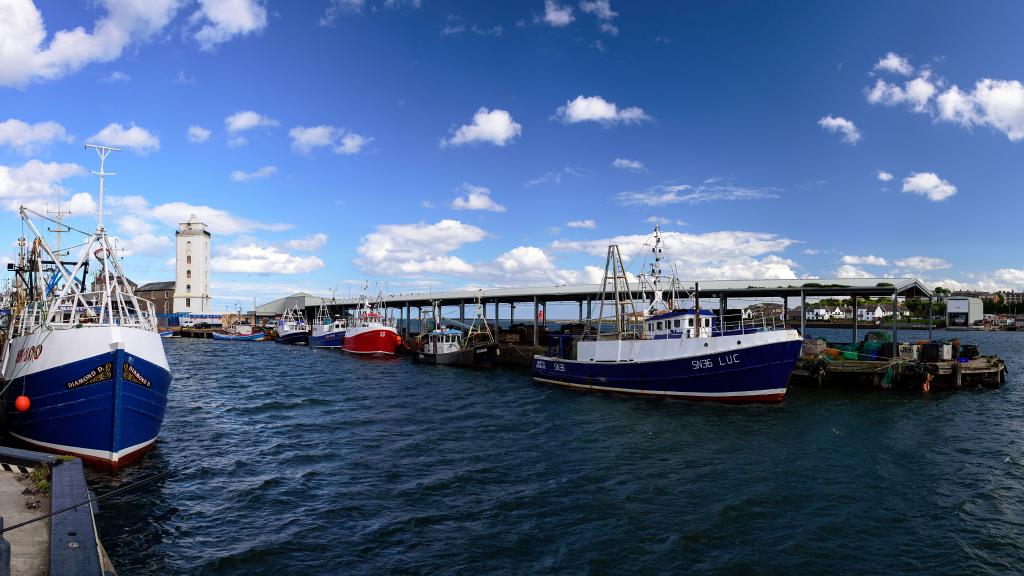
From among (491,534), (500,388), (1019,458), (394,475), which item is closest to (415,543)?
(491,534)

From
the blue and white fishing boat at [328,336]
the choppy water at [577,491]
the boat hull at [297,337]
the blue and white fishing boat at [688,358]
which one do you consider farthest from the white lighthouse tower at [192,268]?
the blue and white fishing boat at [688,358]

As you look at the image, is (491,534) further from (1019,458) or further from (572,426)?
(1019,458)

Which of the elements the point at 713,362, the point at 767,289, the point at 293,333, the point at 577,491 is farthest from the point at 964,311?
the point at 577,491

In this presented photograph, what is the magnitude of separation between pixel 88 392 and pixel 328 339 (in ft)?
225

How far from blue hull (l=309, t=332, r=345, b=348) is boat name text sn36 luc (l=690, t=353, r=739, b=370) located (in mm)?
56852

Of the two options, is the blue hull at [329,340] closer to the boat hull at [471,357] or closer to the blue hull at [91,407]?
the boat hull at [471,357]

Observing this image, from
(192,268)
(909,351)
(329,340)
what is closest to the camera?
(909,351)

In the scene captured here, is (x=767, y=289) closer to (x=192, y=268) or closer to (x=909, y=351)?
(x=909, y=351)

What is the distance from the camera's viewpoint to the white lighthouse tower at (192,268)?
11881 centimetres

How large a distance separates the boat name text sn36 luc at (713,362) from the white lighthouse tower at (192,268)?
378 feet

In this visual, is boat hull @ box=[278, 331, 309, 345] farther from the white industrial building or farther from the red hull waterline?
the white industrial building

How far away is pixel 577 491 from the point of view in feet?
55.9

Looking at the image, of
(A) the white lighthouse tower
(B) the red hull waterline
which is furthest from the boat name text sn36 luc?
(A) the white lighthouse tower

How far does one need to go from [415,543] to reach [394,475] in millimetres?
5543
